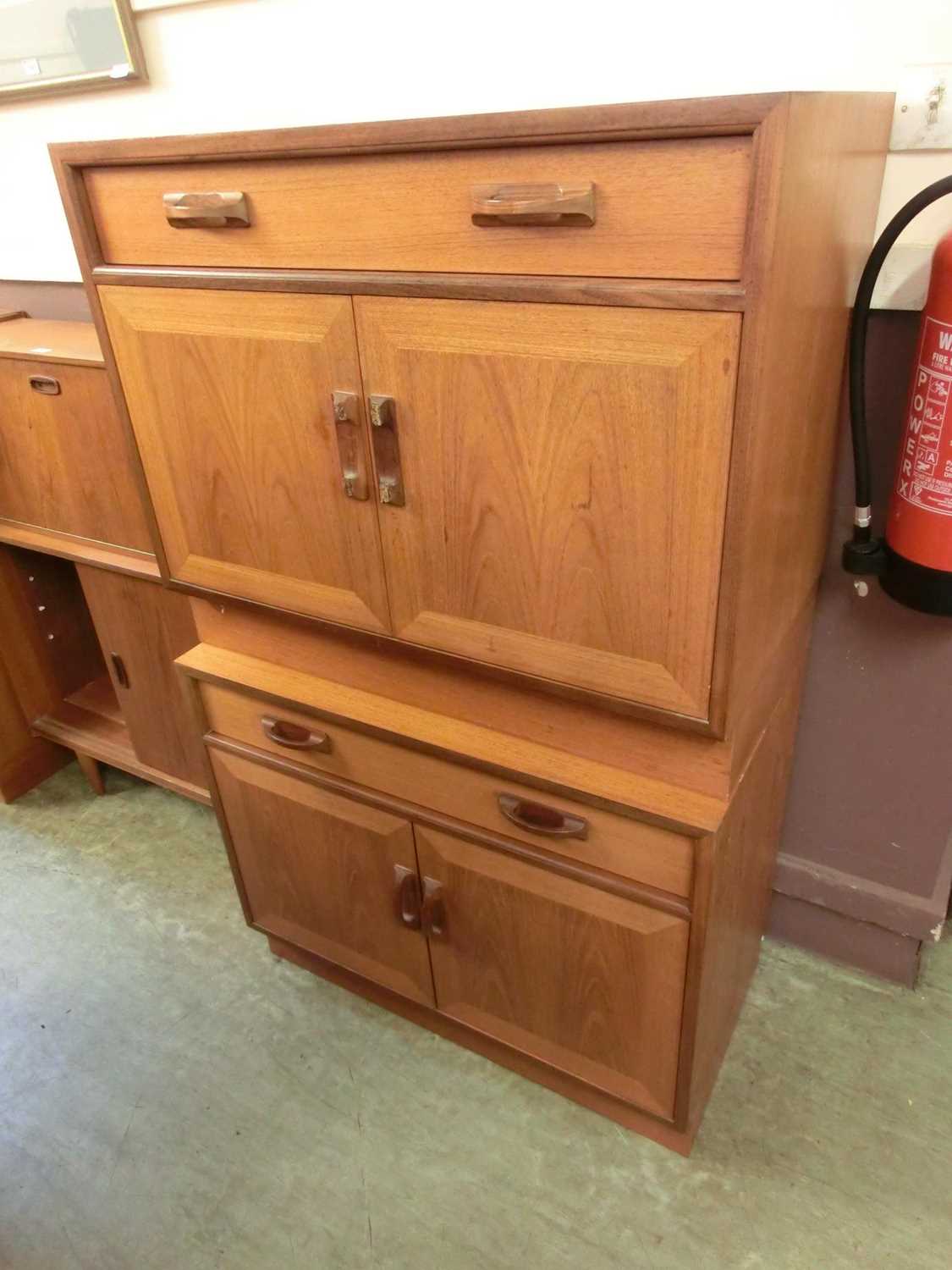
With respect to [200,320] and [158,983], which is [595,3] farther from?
[158,983]

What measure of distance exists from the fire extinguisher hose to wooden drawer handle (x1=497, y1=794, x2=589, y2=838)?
526mm

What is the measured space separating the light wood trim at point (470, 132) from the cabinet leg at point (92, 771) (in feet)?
4.96

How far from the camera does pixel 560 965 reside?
4.12 feet

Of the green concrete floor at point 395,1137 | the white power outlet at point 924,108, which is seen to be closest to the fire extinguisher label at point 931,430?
the white power outlet at point 924,108

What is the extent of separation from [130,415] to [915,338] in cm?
106

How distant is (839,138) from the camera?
33.5 inches

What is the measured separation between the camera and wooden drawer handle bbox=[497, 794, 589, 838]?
3.63ft

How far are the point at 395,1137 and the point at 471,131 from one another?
1426 mm

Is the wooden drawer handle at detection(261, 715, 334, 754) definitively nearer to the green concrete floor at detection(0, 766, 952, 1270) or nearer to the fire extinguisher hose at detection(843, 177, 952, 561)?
the green concrete floor at detection(0, 766, 952, 1270)

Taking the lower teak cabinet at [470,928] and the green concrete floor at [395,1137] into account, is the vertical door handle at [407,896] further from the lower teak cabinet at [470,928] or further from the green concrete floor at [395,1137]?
the green concrete floor at [395,1137]

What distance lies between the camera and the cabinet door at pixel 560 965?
1161mm

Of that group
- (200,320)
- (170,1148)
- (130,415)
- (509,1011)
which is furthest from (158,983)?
(200,320)

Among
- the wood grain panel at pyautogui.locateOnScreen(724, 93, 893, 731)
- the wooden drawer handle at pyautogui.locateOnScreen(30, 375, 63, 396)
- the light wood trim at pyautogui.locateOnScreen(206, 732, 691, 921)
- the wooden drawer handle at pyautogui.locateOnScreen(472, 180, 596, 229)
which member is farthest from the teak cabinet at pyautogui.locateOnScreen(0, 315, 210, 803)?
the wood grain panel at pyautogui.locateOnScreen(724, 93, 893, 731)

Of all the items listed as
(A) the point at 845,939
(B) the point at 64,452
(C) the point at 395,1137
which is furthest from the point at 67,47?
(A) the point at 845,939
